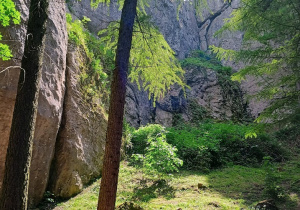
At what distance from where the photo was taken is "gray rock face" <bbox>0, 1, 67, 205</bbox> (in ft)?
16.8

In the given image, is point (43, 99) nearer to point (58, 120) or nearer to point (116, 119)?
point (58, 120)

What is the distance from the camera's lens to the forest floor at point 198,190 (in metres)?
5.87

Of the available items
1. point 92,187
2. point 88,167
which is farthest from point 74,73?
point 92,187

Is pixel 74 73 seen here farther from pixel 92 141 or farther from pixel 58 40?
pixel 92 141

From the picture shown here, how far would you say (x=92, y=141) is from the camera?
756 cm

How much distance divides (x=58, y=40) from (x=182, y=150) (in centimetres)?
678

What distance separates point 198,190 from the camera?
7.03m

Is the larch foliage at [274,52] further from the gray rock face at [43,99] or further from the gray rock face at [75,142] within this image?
the gray rock face at [43,99]

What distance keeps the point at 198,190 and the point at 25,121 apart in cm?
551

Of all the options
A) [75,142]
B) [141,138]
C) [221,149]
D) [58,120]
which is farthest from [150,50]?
[221,149]

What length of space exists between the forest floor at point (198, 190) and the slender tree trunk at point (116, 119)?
1927mm

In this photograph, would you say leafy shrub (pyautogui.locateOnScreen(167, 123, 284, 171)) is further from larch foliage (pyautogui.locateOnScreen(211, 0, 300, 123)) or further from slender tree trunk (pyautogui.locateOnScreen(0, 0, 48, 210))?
slender tree trunk (pyautogui.locateOnScreen(0, 0, 48, 210))

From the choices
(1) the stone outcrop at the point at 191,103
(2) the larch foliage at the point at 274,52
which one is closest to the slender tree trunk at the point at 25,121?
(2) the larch foliage at the point at 274,52

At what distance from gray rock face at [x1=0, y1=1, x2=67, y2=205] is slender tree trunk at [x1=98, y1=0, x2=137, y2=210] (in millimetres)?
1545
